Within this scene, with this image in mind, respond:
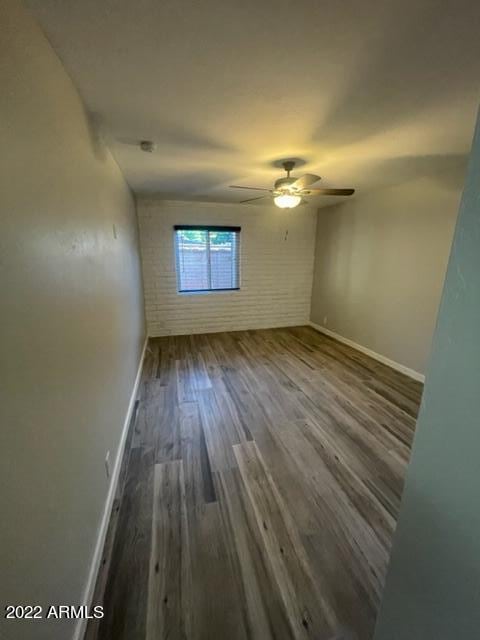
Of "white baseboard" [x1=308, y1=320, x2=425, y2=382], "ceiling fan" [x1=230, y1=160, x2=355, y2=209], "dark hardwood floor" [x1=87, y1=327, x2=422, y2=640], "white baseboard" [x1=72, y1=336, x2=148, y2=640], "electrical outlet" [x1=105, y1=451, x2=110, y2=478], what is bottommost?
"dark hardwood floor" [x1=87, y1=327, x2=422, y2=640]

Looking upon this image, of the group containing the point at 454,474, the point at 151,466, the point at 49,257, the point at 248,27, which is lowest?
the point at 151,466

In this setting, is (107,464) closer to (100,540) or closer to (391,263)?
(100,540)

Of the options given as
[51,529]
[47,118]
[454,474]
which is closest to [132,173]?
[47,118]

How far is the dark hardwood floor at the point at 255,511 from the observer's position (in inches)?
42.7

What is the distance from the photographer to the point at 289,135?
6.15 ft

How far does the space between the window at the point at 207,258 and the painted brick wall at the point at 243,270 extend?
115 mm

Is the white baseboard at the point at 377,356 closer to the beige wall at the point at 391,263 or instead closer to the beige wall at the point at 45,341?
the beige wall at the point at 391,263

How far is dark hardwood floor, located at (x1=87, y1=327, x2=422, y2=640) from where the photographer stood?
1084 millimetres

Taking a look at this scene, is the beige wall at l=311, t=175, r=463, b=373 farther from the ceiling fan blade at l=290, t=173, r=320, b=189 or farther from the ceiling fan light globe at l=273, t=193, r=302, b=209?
the ceiling fan light globe at l=273, t=193, r=302, b=209

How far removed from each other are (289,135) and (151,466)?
2600mm

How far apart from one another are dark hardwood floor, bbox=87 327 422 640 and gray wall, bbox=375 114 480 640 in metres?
0.60

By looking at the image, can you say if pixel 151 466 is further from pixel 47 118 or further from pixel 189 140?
pixel 189 140

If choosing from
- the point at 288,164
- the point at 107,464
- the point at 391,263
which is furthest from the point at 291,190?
the point at 107,464

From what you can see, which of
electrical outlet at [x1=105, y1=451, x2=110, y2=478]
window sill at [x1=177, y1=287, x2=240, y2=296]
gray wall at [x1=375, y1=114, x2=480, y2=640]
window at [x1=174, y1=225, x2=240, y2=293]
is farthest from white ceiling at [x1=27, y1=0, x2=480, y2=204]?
window sill at [x1=177, y1=287, x2=240, y2=296]
